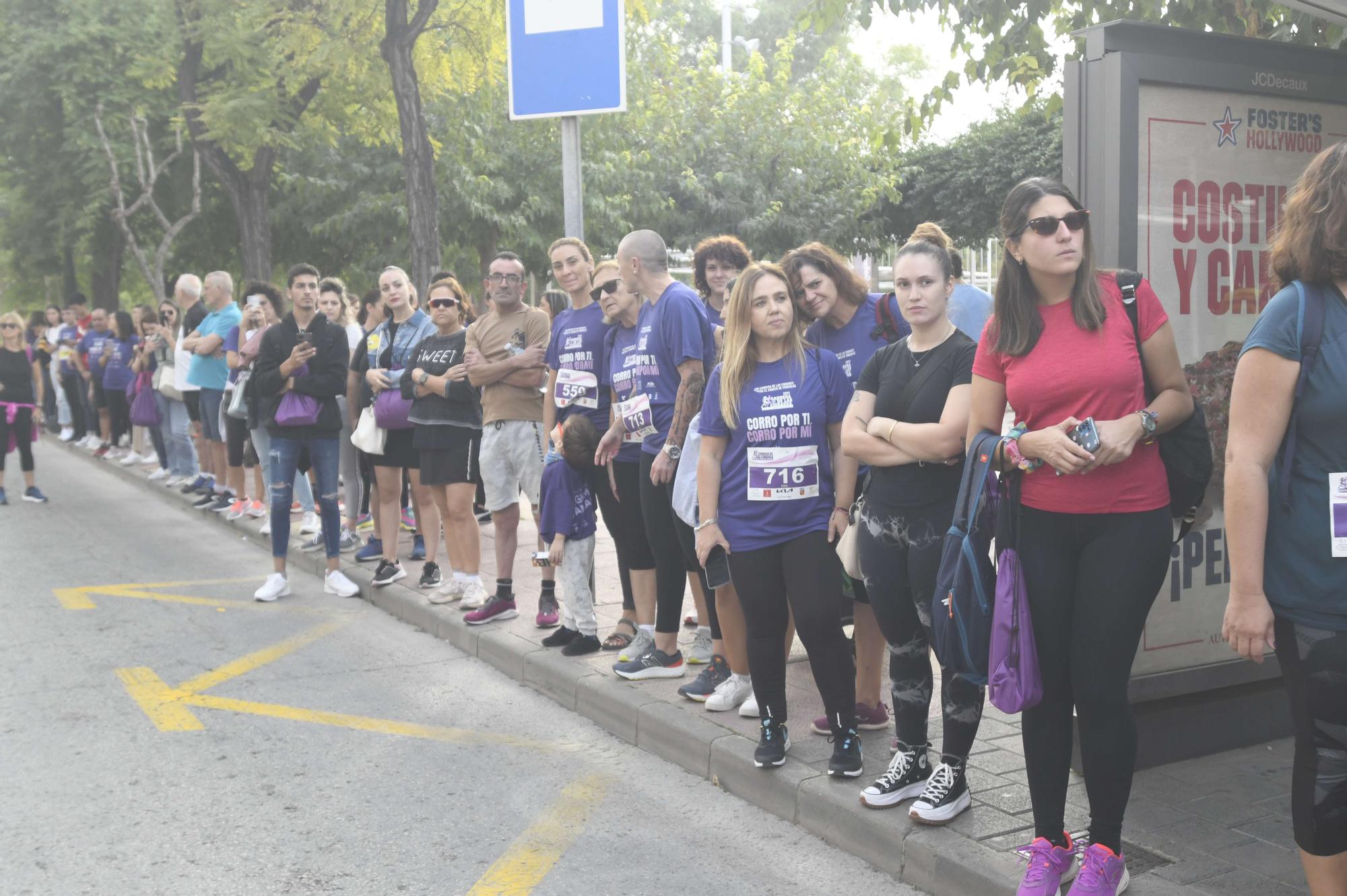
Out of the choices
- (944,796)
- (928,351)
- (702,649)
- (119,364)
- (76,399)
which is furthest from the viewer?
(76,399)

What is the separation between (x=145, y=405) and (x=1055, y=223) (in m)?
13.1

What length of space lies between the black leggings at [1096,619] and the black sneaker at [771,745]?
133cm

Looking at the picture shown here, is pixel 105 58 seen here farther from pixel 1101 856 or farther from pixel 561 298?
pixel 1101 856

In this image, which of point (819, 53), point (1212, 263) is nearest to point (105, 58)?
point (1212, 263)

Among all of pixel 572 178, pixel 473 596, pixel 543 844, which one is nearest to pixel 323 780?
pixel 543 844

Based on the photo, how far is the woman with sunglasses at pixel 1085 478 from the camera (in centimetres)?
338

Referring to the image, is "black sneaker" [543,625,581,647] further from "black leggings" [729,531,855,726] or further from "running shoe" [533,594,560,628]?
"black leggings" [729,531,855,726]

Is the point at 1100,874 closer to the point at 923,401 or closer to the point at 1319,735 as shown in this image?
the point at 1319,735

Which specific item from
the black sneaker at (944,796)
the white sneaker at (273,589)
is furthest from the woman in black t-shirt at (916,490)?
the white sneaker at (273,589)

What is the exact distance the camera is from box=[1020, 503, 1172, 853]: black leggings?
3379mm

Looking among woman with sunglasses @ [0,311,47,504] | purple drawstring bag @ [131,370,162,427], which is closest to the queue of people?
woman with sunglasses @ [0,311,47,504]

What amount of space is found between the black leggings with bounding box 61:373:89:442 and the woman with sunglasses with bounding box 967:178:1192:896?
19.6 m

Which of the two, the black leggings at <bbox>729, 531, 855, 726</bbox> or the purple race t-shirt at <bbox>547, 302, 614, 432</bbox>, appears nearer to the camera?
the black leggings at <bbox>729, 531, 855, 726</bbox>

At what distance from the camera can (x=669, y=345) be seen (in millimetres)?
5816
